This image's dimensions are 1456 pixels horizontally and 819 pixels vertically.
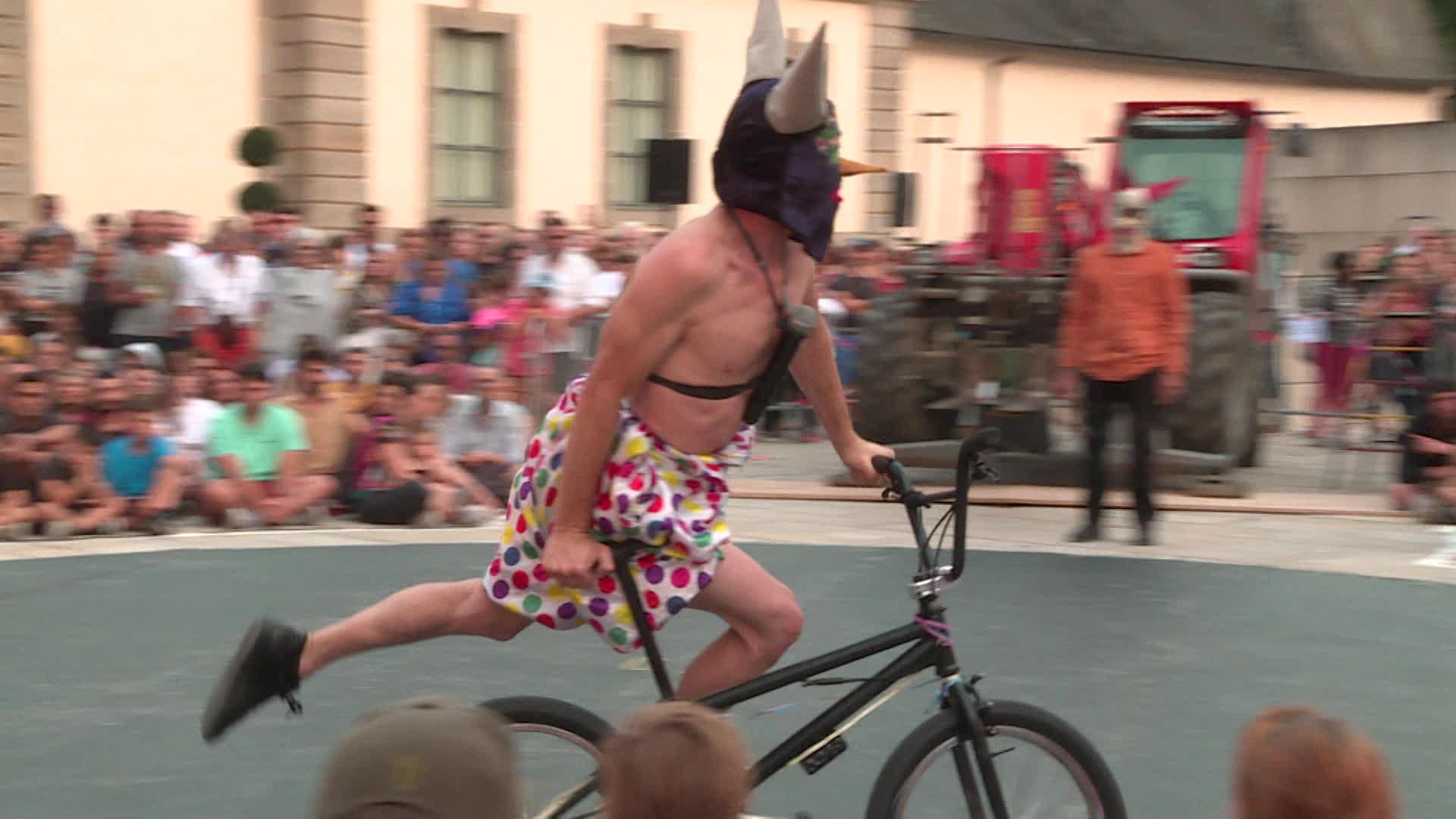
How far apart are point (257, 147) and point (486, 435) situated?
31.6 ft

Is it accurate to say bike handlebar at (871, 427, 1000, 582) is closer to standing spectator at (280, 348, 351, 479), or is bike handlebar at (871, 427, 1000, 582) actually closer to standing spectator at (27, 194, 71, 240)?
standing spectator at (280, 348, 351, 479)

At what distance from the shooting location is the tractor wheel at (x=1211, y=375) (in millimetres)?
14406

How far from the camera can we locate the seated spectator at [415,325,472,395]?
12.8 meters

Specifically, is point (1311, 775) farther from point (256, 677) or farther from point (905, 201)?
point (905, 201)

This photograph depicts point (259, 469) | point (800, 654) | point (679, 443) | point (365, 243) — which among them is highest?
point (365, 243)

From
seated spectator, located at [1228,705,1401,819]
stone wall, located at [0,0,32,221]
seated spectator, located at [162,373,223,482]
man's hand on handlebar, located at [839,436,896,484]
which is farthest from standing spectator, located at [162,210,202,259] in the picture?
seated spectator, located at [1228,705,1401,819]

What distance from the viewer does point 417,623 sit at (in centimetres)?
482

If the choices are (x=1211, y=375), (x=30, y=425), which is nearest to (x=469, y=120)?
(x=1211, y=375)

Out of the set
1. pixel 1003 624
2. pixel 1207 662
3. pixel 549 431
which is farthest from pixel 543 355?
pixel 549 431

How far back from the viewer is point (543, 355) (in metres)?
14.5

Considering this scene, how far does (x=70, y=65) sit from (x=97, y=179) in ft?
3.53

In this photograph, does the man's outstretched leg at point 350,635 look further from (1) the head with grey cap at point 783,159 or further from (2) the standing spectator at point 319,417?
(2) the standing spectator at point 319,417

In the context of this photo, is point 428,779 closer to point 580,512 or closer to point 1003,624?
point 580,512

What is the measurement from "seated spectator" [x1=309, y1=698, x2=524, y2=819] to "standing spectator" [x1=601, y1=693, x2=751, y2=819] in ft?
0.94
